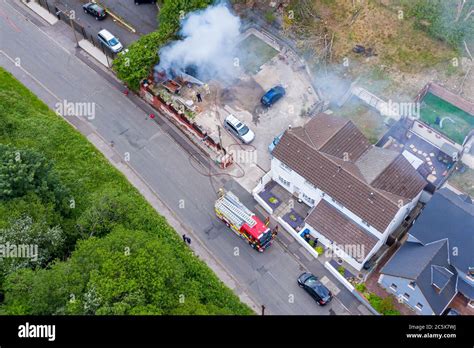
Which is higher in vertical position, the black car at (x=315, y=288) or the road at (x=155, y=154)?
the road at (x=155, y=154)

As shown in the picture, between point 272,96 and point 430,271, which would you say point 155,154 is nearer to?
point 272,96

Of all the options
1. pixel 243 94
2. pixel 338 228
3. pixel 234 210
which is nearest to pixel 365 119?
pixel 243 94

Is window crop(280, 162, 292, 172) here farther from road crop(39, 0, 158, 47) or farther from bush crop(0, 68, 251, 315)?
road crop(39, 0, 158, 47)

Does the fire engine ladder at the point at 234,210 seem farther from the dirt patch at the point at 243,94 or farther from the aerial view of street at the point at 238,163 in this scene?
the dirt patch at the point at 243,94

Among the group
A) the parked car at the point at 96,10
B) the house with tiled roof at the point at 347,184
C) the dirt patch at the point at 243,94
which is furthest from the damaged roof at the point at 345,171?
the parked car at the point at 96,10
